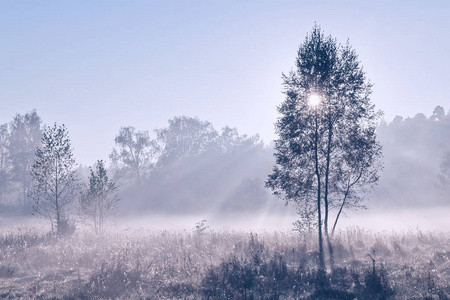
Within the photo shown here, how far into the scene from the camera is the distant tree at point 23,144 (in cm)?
7056

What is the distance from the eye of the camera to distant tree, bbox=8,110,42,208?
232 ft

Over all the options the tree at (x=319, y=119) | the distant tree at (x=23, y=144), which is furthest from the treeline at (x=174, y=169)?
the tree at (x=319, y=119)

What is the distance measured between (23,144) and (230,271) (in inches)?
2783

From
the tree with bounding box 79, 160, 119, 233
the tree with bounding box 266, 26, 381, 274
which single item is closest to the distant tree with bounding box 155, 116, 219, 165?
the tree with bounding box 79, 160, 119, 233

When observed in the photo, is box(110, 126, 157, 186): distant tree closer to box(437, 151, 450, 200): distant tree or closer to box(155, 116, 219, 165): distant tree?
box(155, 116, 219, 165): distant tree

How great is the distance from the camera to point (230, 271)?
1281cm

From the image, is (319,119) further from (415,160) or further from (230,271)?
→ (415,160)

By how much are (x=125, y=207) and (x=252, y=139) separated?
1558 inches

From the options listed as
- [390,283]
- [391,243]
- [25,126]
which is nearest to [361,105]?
[391,243]

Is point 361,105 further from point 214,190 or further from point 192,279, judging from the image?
point 214,190

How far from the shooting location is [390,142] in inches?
3760

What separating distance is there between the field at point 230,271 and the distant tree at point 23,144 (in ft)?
195

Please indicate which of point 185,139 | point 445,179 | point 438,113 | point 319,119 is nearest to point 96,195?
point 319,119

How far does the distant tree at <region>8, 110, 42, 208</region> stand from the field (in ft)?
195
